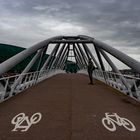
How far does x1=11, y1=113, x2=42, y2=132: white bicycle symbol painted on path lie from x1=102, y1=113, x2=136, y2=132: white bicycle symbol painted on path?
198cm

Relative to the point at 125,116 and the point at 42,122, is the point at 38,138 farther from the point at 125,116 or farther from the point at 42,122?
the point at 125,116

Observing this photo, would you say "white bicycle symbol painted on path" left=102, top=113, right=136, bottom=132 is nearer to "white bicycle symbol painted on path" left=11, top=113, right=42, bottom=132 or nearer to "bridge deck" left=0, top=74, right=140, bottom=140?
"bridge deck" left=0, top=74, right=140, bottom=140

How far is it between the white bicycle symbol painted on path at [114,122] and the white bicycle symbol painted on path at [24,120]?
1.98 metres

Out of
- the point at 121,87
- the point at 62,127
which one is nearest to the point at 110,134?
the point at 62,127

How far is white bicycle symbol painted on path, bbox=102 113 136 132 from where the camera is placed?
25.7 ft

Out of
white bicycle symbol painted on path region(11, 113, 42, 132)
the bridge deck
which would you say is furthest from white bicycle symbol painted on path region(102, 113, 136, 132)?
white bicycle symbol painted on path region(11, 113, 42, 132)

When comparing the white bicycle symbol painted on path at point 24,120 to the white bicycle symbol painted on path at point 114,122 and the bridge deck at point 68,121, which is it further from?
the white bicycle symbol painted on path at point 114,122

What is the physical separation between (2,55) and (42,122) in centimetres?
6596

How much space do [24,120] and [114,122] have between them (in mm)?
2604

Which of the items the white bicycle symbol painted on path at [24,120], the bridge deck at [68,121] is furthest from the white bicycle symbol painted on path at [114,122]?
the white bicycle symbol painted on path at [24,120]

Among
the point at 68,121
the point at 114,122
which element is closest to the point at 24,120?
the point at 68,121

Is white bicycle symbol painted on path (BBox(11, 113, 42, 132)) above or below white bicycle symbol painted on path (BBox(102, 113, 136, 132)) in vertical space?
above

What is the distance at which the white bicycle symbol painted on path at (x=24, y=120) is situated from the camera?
7.85 metres

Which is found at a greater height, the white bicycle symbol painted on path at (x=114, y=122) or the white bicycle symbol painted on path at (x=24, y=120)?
the white bicycle symbol painted on path at (x=24, y=120)
